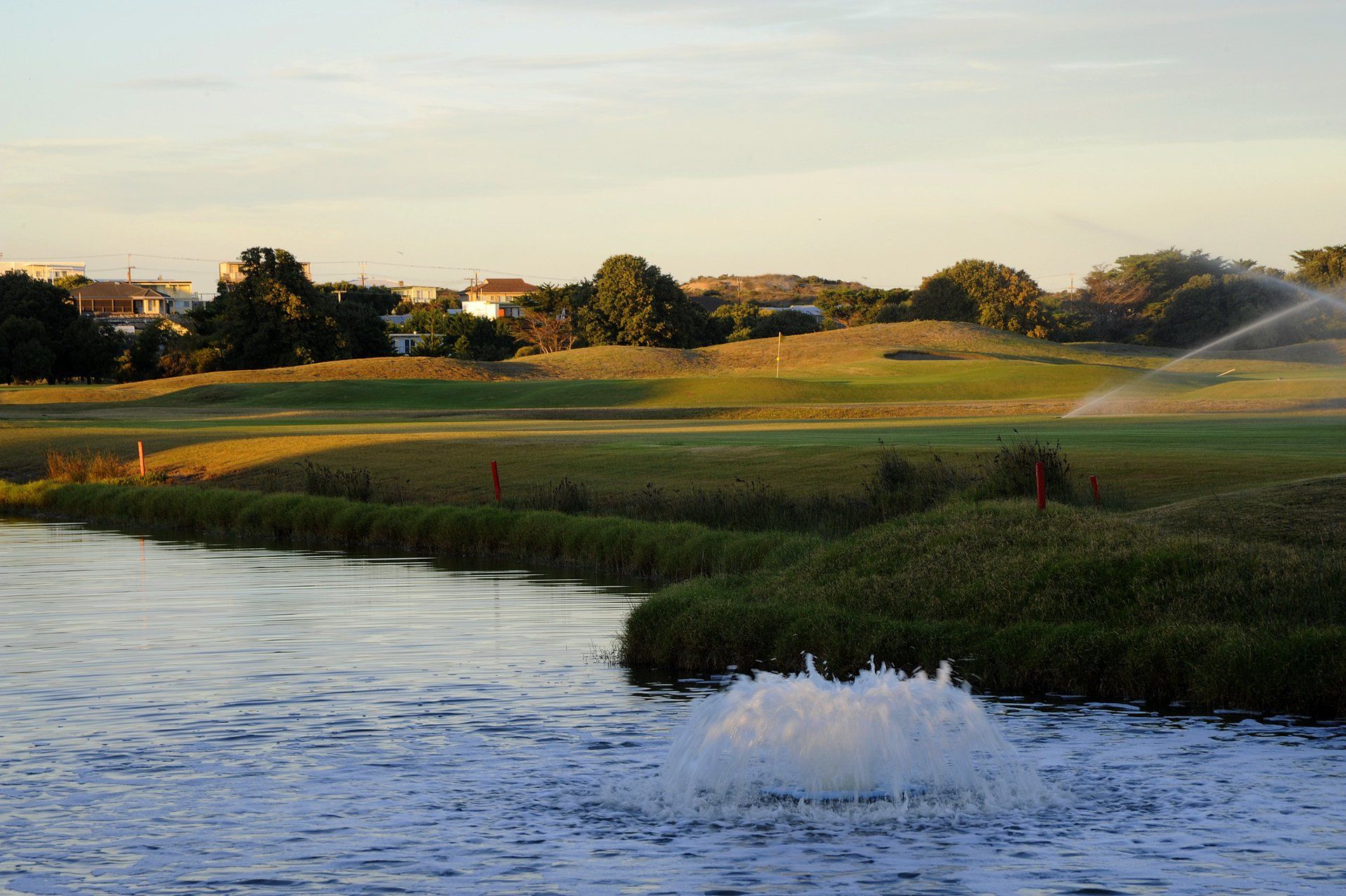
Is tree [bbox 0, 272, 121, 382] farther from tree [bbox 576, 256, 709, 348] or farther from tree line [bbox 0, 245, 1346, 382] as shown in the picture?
tree [bbox 576, 256, 709, 348]

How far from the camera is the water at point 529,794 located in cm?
1113

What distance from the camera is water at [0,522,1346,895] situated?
36.5 ft

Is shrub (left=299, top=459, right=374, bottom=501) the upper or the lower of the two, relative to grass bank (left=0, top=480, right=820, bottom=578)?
upper

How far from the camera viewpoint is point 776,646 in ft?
62.2

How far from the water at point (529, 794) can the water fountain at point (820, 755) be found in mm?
80

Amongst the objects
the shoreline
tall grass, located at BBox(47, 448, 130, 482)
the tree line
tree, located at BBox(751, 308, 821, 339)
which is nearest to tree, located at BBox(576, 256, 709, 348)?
the tree line

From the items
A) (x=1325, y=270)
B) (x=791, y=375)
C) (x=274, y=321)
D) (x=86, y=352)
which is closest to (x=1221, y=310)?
(x=1325, y=270)

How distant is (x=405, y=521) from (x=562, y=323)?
120641 millimetres

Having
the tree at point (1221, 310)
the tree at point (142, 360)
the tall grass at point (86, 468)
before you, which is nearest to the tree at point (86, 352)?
the tree at point (142, 360)

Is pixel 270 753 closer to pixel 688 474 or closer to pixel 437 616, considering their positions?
pixel 437 616

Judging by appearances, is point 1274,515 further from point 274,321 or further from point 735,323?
point 735,323

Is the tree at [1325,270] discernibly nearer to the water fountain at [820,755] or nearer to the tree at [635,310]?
the tree at [635,310]

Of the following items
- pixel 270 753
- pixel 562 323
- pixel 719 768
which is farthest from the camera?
pixel 562 323

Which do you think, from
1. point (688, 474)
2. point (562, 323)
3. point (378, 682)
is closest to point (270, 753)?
point (378, 682)
